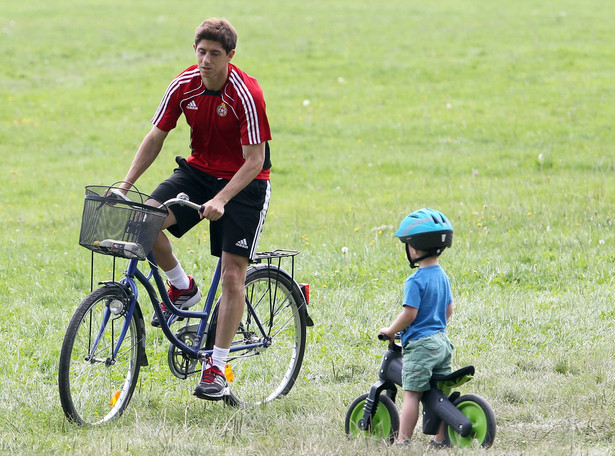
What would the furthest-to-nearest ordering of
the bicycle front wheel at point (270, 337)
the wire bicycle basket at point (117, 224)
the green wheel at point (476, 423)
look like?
the bicycle front wheel at point (270, 337) → the wire bicycle basket at point (117, 224) → the green wheel at point (476, 423)

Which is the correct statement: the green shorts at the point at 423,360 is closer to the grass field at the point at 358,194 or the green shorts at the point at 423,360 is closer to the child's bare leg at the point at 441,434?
the child's bare leg at the point at 441,434

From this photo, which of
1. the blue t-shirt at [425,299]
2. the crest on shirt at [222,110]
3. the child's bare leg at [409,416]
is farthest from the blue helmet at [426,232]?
the crest on shirt at [222,110]

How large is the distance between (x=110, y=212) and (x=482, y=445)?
7.25 ft

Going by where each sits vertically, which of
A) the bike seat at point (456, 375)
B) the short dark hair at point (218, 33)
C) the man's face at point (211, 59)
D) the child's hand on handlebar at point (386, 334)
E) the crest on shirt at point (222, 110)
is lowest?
the bike seat at point (456, 375)

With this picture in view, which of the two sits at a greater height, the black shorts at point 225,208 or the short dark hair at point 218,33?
the short dark hair at point 218,33

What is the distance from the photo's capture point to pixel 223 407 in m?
5.34

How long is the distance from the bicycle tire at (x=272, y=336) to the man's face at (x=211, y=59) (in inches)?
53.0

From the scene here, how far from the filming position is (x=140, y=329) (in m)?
5.08

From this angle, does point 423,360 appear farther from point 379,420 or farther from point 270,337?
point 270,337

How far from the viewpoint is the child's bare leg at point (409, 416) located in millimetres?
4387

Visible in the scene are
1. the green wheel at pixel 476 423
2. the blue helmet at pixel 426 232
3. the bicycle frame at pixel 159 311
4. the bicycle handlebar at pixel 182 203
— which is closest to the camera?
the green wheel at pixel 476 423

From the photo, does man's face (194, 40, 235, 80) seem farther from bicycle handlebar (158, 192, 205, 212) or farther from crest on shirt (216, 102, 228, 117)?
bicycle handlebar (158, 192, 205, 212)

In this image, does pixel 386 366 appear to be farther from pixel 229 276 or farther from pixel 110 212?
pixel 110 212

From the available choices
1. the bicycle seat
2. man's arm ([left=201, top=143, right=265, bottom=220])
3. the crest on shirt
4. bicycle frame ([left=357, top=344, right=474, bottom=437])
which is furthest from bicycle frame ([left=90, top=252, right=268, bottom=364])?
the bicycle seat
